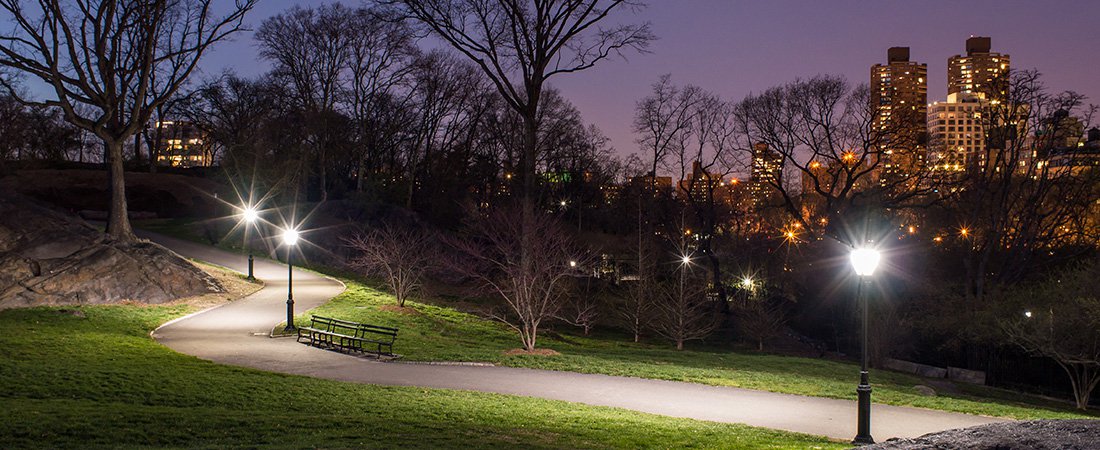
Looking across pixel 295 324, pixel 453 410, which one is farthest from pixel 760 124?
pixel 453 410

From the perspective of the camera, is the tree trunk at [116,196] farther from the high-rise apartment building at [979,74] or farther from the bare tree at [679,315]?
the high-rise apartment building at [979,74]

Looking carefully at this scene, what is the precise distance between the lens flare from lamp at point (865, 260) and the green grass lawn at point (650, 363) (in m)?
5.01

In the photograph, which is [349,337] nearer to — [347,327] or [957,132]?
[347,327]

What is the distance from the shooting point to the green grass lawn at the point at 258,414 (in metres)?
9.34

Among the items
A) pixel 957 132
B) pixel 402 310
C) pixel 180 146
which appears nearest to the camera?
pixel 402 310

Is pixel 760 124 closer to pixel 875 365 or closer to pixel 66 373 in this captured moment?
pixel 875 365

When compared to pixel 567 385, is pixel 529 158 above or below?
above

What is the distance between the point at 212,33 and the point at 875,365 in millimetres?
28203

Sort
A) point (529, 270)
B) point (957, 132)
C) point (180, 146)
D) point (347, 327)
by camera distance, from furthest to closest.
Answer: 1. point (180, 146)
2. point (957, 132)
3. point (529, 270)
4. point (347, 327)

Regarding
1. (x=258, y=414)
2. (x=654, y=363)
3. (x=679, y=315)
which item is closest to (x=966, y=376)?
(x=679, y=315)

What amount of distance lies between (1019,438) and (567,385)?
1116cm

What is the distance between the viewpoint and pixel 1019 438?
5895 millimetres

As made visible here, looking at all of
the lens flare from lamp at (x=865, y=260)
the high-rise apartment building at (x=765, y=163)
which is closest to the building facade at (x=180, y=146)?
the high-rise apartment building at (x=765, y=163)

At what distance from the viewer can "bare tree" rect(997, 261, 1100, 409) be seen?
22141 mm
